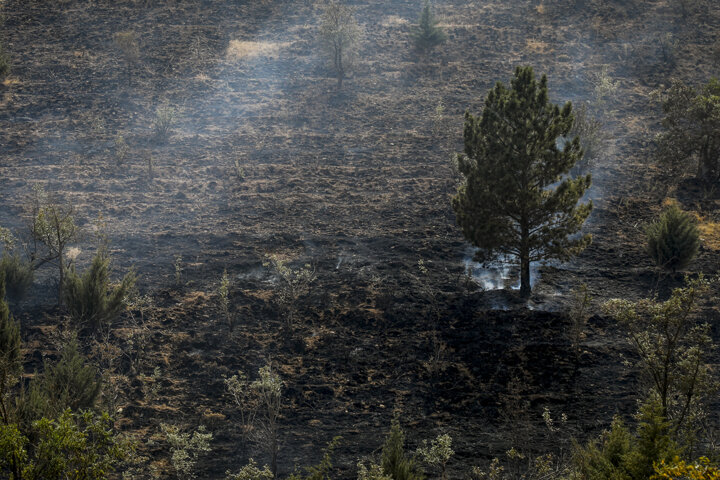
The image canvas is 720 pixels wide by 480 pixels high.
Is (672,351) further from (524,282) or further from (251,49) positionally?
(251,49)

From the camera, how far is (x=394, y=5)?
3394cm

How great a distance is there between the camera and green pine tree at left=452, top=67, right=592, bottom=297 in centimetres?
1320

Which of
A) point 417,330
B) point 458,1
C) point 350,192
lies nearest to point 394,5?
point 458,1

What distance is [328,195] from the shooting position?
19.5 m

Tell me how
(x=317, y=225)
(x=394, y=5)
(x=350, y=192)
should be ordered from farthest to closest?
(x=394, y=5) → (x=350, y=192) → (x=317, y=225)

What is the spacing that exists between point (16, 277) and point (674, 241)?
1468cm

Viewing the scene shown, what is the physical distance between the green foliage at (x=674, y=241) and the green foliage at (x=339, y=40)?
50.1 ft

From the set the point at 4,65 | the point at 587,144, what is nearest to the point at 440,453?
the point at 587,144

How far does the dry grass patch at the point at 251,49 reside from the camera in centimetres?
2900

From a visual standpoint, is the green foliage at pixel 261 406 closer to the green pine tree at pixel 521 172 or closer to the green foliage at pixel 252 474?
the green foliage at pixel 252 474

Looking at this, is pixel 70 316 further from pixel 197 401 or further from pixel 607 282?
pixel 607 282

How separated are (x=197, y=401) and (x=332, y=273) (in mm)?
5063

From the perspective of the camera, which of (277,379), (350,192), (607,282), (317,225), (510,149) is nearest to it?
(277,379)

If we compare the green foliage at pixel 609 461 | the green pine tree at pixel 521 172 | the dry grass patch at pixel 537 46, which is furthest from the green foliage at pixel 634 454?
the dry grass patch at pixel 537 46
